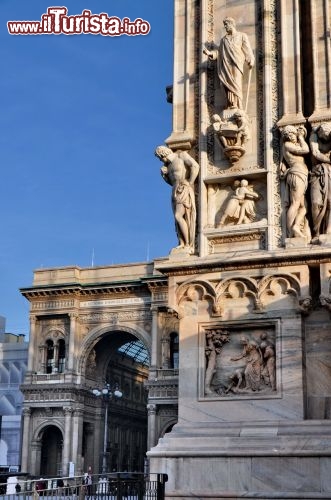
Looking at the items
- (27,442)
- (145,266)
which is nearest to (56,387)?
(27,442)

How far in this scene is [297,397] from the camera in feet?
34.7

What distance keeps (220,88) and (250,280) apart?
3319mm

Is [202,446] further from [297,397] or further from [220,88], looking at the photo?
A: [220,88]

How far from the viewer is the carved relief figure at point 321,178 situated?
11.1 metres

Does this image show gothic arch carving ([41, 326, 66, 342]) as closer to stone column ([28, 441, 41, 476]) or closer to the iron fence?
stone column ([28, 441, 41, 476])

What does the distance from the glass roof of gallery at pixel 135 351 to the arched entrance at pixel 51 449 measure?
1182 cm

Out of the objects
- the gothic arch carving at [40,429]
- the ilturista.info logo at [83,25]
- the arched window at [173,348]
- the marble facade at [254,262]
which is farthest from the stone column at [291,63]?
the gothic arch carving at [40,429]

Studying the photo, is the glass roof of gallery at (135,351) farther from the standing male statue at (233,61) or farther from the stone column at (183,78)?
the standing male statue at (233,61)

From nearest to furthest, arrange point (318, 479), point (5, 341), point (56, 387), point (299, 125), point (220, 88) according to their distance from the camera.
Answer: point (318, 479) → point (299, 125) → point (220, 88) → point (56, 387) → point (5, 341)

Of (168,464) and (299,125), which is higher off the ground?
(299,125)

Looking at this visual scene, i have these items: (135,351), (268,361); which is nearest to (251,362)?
(268,361)

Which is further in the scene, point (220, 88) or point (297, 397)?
point (220, 88)

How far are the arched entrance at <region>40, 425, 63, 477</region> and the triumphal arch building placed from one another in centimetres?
5770

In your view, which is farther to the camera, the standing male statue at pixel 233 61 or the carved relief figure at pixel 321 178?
the standing male statue at pixel 233 61
